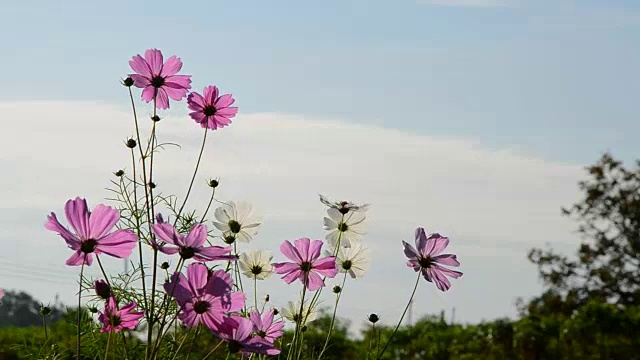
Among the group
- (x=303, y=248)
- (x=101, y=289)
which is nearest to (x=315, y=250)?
(x=303, y=248)

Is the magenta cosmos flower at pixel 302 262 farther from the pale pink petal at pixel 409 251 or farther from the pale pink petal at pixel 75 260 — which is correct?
the pale pink petal at pixel 75 260

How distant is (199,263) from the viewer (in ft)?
5.61

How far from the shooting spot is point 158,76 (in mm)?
2363

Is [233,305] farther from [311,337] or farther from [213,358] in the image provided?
[311,337]

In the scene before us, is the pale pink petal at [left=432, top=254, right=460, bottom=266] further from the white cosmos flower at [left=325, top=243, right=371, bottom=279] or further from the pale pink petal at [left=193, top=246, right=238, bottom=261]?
the pale pink petal at [left=193, top=246, right=238, bottom=261]

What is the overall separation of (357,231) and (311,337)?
14.7 ft

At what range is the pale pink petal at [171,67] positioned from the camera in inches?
93.3

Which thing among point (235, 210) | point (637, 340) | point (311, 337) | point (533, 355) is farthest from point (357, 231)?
point (637, 340)

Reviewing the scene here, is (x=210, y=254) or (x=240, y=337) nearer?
(x=210, y=254)

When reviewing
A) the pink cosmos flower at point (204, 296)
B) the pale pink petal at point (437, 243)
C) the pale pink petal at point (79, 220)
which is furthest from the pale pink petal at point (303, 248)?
the pale pink petal at point (79, 220)

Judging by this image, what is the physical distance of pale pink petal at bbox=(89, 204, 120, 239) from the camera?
5.55 feet

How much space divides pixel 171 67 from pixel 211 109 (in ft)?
0.48

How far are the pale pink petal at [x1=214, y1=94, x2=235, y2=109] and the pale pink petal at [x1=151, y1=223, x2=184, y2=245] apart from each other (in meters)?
0.84

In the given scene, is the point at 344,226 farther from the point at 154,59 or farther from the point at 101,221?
the point at 101,221
